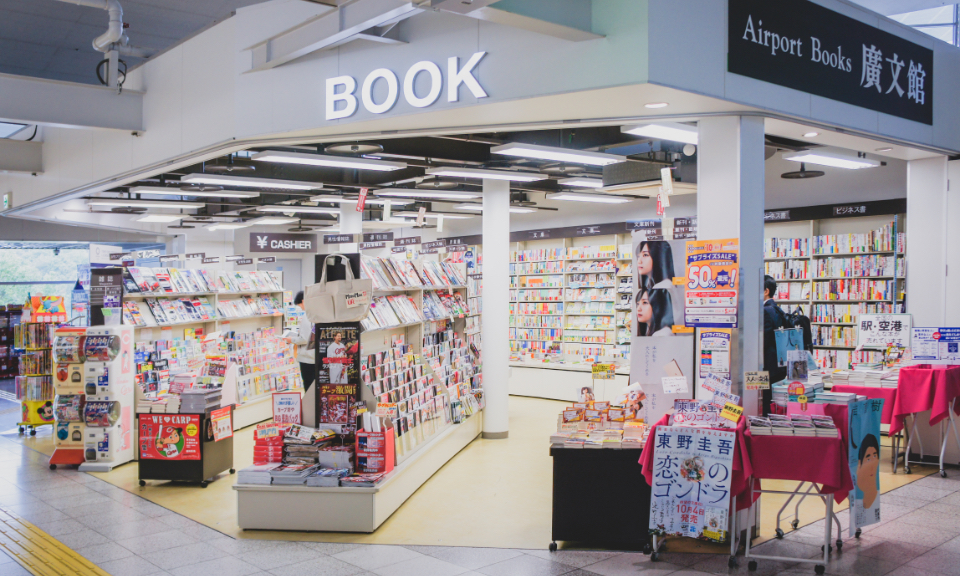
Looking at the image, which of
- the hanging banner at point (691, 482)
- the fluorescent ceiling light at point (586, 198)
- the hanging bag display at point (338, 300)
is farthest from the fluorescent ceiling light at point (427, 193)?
the hanging banner at point (691, 482)

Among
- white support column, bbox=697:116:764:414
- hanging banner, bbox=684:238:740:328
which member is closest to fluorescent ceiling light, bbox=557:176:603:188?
white support column, bbox=697:116:764:414

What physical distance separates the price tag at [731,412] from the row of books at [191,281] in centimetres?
680

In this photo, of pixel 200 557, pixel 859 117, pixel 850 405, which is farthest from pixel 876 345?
pixel 200 557

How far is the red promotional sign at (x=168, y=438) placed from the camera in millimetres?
6445

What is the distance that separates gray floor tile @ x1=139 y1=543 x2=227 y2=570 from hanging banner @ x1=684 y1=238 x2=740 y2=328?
378 centimetres

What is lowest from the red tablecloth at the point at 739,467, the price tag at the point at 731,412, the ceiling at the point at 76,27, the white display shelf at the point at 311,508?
the white display shelf at the point at 311,508

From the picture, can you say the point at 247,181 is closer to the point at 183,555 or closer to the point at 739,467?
the point at 183,555

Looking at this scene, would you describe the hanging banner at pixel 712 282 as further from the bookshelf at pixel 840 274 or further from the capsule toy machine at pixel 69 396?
the capsule toy machine at pixel 69 396

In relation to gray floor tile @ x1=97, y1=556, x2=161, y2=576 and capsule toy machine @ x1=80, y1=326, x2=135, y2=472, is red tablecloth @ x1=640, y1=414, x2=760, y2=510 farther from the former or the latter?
capsule toy machine @ x1=80, y1=326, x2=135, y2=472

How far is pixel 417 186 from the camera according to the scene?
33.5 ft

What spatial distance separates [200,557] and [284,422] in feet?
4.52

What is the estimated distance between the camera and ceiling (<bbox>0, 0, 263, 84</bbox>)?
880 centimetres

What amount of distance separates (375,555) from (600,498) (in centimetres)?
159

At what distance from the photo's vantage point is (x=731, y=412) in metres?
4.36
